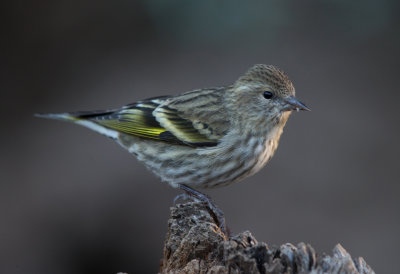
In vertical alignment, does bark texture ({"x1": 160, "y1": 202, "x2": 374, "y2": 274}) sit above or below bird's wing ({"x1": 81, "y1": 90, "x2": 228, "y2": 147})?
below

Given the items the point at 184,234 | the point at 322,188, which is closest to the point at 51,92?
the point at 322,188

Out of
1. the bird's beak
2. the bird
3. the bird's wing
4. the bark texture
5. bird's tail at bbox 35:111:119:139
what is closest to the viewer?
the bark texture

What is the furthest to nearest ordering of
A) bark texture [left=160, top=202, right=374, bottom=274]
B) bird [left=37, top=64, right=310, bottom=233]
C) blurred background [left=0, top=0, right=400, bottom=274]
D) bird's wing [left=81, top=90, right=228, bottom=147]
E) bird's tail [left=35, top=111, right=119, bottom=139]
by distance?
blurred background [left=0, top=0, right=400, bottom=274] → bird's tail [left=35, top=111, right=119, bottom=139] → bird's wing [left=81, top=90, right=228, bottom=147] → bird [left=37, top=64, right=310, bottom=233] → bark texture [left=160, top=202, right=374, bottom=274]

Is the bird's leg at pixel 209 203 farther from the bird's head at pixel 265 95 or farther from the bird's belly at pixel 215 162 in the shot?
the bird's head at pixel 265 95

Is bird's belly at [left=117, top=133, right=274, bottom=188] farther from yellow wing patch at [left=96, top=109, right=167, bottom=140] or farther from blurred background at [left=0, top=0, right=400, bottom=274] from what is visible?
blurred background at [left=0, top=0, right=400, bottom=274]

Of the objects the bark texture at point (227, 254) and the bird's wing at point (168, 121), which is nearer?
the bark texture at point (227, 254)

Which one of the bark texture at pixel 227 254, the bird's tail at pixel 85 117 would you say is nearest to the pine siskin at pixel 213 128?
the bird's tail at pixel 85 117

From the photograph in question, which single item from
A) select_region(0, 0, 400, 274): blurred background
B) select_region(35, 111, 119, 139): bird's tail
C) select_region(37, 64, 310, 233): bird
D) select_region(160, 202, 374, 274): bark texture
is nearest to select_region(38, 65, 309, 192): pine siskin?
select_region(37, 64, 310, 233): bird

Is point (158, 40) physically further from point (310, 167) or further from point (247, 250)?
point (247, 250)
